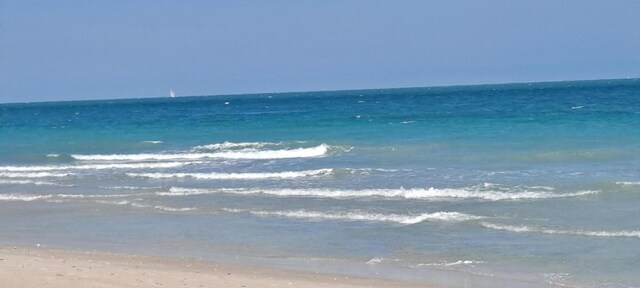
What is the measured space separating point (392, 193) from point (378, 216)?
265 cm

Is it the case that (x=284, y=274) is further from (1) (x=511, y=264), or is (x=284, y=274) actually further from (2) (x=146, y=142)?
(2) (x=146, y=142)

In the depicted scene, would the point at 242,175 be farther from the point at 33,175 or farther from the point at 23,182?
the point at 33,175

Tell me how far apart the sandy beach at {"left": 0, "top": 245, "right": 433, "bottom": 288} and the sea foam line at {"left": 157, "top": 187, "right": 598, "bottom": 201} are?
6.73 meters

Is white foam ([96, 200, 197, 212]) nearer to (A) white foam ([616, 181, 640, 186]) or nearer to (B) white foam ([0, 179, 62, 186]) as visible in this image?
(B) white foam ([0, 179, 62, 186])

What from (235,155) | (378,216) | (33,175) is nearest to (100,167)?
(33,175)

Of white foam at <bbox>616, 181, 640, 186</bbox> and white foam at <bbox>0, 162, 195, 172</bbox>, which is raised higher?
white foam at <bbox>616, 181, 640, 186</bbox>

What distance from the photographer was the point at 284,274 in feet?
38.7

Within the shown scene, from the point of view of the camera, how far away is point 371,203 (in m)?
18.1

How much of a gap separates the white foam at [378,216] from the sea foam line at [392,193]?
6.53ft

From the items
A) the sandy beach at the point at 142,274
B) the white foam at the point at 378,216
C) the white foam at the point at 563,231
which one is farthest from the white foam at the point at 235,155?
the sandy beach at the point at 142,274

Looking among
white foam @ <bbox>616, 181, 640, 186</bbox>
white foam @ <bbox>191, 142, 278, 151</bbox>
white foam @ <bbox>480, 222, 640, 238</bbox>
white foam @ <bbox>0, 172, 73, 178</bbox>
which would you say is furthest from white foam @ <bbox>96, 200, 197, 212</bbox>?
white foam @ <bbox>191, 142, 278, 151</bbox>

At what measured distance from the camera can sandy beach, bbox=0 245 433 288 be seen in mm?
10773

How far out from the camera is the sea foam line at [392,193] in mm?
17875

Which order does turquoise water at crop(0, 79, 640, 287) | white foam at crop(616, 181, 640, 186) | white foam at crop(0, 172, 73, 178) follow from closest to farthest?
turquoise water at crop(0, 79, 640, 287) → white foam at crop(616, 181, 640, 186) → white foam at crop(0, 172, 73, 178)
